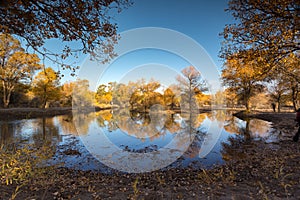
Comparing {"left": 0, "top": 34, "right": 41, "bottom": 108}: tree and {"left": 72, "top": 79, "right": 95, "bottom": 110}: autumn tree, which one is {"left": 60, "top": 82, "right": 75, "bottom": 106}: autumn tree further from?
{"left": 0, "top": 34, "right": 41, "bottom": 108}: tree

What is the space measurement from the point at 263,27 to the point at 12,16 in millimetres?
9165

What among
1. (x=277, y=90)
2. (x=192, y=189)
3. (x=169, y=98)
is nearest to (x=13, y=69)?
(x=169, y=98)

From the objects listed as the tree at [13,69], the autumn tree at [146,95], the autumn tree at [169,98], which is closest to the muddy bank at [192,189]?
the tree at [13,69]

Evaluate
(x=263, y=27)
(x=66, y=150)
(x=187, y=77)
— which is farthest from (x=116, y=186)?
(x=187, y=77)

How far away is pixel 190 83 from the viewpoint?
3180cm

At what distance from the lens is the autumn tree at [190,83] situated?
102 ft

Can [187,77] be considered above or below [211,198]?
above

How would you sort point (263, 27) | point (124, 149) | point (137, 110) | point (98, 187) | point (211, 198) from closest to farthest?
point (211, 198)
point (98, 187)
point (263, 27)
point (124, 149)
point (137, 110)

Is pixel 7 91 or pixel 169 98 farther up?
pixel 7 91

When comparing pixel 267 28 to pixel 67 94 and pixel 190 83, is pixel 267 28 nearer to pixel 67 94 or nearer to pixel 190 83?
pixel 190 83

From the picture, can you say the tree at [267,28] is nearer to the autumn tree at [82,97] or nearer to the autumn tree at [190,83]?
the autumn tree at [190,83]

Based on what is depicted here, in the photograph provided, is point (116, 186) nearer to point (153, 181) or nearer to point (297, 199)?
point (153, 181)

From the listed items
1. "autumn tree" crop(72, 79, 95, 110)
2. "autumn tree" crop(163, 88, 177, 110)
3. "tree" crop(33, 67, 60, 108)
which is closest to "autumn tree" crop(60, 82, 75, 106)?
A: "autumn tree" crop(72, 79, 95, 110)

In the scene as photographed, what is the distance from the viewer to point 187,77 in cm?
3138
